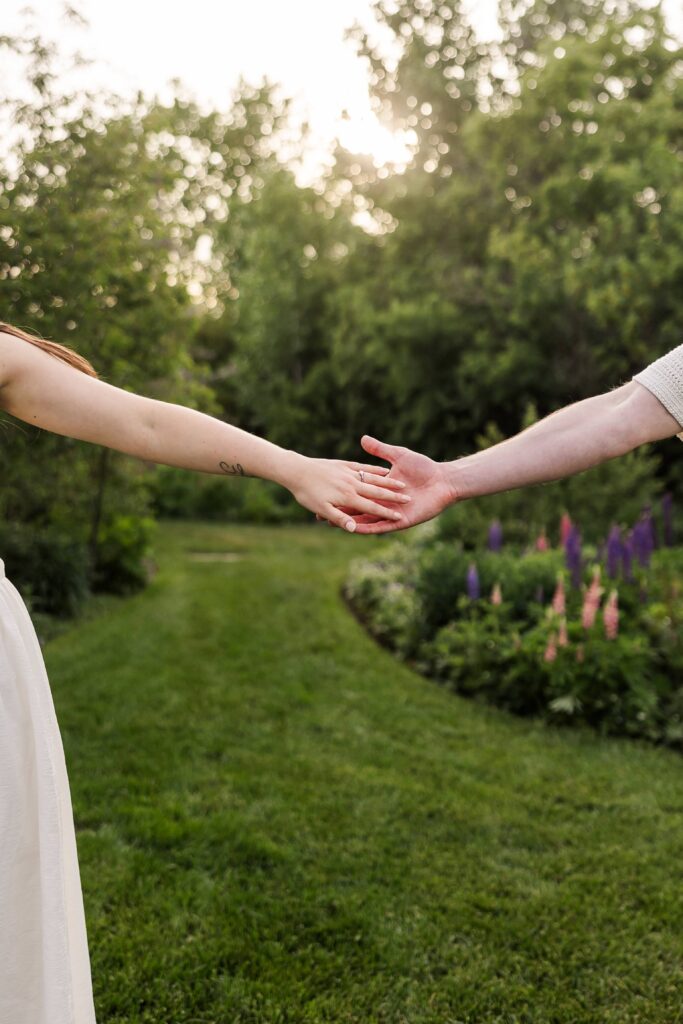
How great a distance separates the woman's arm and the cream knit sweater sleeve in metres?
0.76

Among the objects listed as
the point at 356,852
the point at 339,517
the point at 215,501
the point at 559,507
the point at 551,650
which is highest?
the point at 215,501

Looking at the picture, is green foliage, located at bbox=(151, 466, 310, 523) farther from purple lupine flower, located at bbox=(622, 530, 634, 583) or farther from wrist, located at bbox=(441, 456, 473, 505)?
wrist, located at bbox=(441, 456, 473, 505)

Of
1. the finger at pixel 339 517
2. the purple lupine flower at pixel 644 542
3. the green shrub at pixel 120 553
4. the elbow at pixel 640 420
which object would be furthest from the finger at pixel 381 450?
the green shrub at pixel 120 553

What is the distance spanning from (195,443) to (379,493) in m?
0.49

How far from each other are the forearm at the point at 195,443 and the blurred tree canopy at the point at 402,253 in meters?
2.94

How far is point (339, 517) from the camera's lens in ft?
6.28

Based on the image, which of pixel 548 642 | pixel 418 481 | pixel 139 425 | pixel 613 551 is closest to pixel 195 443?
pixel 139 425

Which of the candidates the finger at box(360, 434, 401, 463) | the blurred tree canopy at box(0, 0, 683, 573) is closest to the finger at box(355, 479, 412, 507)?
the finger at box(360, 434, 401, 463)

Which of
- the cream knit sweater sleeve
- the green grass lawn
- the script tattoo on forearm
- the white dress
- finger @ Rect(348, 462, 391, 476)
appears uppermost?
the cream knit sweater sleeve

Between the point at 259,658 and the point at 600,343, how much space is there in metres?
9.65

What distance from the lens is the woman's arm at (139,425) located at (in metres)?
1.55

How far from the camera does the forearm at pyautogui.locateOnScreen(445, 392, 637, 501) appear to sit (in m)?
2.03

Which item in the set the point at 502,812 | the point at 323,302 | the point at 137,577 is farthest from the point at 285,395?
the point at 502,812

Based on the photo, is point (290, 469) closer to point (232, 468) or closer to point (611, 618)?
point (232, 468)
